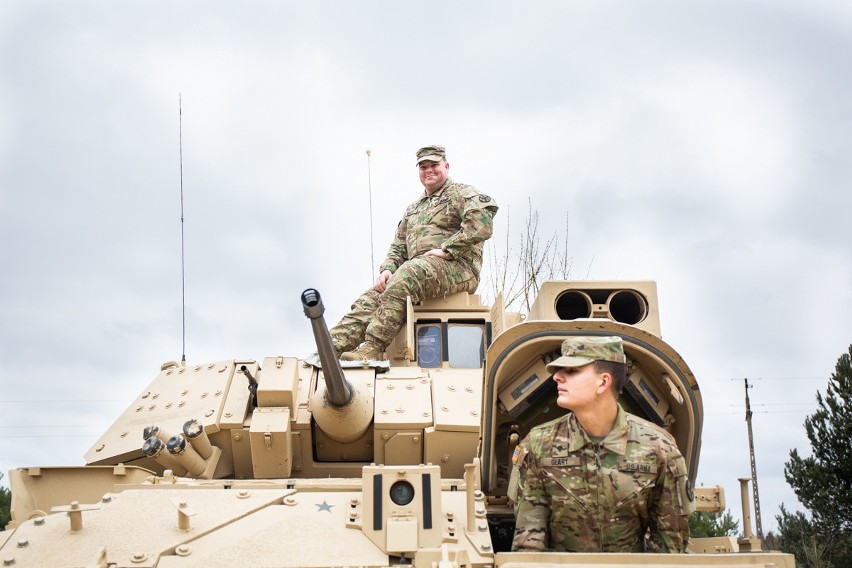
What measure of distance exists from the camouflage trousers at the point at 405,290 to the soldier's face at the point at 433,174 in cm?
129

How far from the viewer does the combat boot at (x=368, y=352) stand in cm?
1073

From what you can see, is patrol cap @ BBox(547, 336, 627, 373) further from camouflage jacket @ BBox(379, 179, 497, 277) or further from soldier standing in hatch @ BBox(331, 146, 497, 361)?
camouflage jacket @ BBox(379, 179, 497, 277)

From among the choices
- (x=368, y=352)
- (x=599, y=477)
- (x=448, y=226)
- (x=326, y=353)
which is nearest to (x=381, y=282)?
(x=368, y=352)

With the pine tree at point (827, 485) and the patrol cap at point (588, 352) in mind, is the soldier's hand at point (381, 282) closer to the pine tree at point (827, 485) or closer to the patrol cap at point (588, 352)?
the patrol cap at point (588, 352)

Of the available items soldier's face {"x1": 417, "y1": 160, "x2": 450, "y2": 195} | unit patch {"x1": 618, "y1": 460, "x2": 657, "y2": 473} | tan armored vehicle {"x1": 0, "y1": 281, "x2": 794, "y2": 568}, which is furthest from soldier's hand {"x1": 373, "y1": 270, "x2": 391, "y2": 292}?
unit patch {"x1": 618, "y1": 460, "x2": 657, "y2": 473}

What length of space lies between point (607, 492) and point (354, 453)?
12.0 ft

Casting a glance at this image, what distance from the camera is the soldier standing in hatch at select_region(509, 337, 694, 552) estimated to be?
20.0 ft

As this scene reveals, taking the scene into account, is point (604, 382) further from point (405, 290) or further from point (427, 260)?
point (427, 260)

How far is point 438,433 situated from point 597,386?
293cm

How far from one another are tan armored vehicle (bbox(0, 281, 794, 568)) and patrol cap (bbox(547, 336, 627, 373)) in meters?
0.55

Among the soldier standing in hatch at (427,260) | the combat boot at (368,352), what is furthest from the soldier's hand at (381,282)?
the combat boot at (368,352)

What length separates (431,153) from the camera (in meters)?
12.0

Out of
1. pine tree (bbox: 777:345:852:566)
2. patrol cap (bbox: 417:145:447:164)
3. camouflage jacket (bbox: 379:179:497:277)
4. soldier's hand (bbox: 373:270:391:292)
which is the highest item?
patrol cap (bbox: 417:145:447:164)

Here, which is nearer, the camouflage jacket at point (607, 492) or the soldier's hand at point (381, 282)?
the camouflage jacket at point (607, 492)
